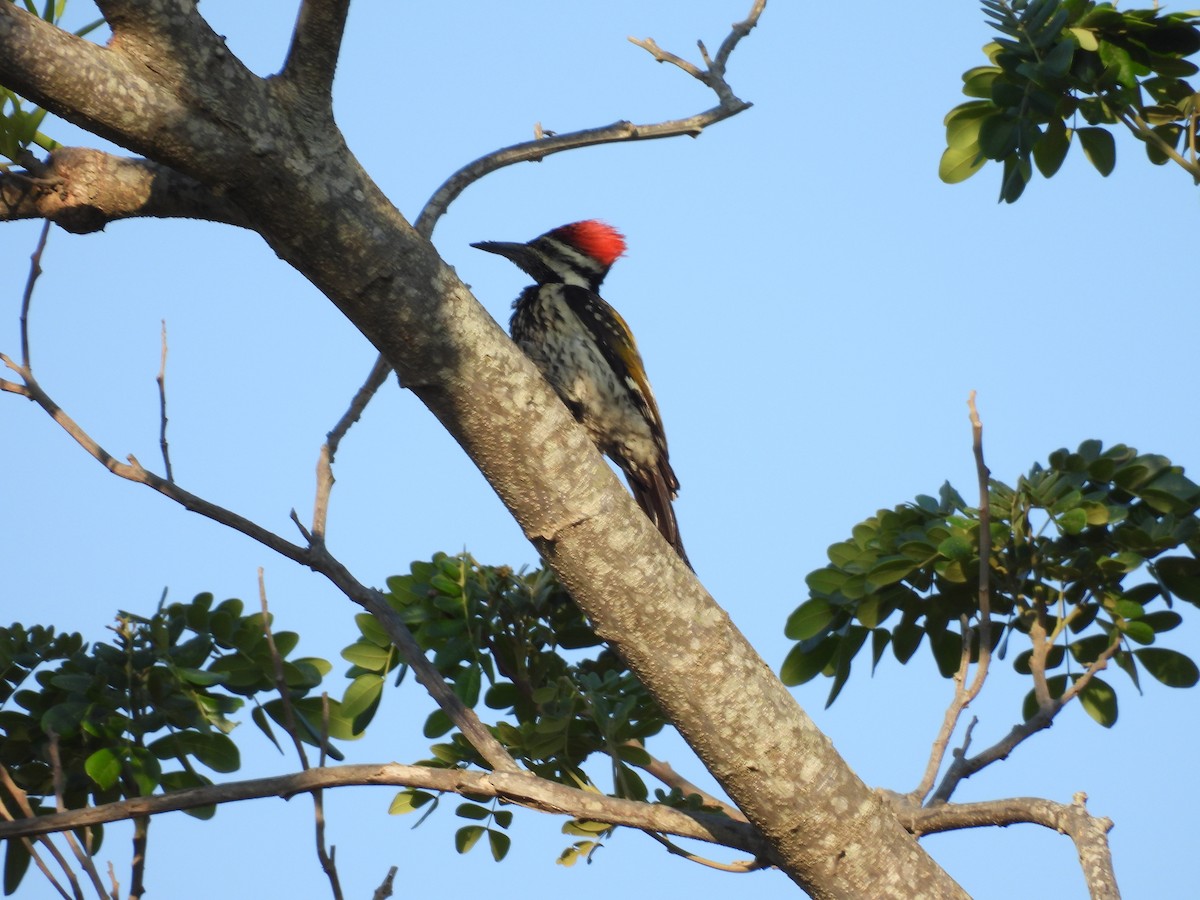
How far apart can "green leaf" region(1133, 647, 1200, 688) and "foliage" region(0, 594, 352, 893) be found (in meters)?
2.02

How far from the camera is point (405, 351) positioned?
1.97m

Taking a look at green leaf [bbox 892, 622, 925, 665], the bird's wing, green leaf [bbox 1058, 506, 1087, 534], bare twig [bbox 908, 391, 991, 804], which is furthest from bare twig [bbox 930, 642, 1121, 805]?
the bird's wing

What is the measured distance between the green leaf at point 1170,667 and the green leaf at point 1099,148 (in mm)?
1343

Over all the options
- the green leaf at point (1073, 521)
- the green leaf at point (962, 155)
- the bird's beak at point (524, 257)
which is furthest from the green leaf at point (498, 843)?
the bird's beak at point (524, 257)

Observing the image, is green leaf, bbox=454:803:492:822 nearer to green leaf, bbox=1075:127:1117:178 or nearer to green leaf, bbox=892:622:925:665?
green leaf, bbox=892:622:925:665

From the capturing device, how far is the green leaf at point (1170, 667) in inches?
118

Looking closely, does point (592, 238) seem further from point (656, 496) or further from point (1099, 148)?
point (1099, 148)

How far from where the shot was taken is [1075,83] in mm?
3084

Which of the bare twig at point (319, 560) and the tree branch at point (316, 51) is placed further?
the bare twig at point (319, 560)

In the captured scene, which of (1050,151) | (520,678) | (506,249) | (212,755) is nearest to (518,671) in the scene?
(520,678)

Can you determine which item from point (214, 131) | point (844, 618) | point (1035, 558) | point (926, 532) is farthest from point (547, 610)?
point (214, 131)

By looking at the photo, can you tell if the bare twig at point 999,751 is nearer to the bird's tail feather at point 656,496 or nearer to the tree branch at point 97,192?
the tree branch at point 97,192

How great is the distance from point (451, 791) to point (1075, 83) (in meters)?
2.35

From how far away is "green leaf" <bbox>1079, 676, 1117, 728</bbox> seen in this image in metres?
3.05
